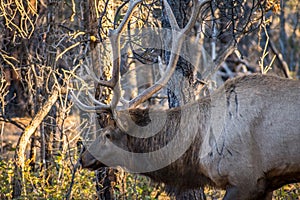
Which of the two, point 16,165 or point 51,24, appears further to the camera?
point 51,24

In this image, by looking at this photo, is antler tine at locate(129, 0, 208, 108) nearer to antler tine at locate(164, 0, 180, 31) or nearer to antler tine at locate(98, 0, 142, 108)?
antler tine at locate(164, 0, 180, 31)

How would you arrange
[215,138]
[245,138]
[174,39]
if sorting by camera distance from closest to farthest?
[245,138] < [215,138] < [174,39]

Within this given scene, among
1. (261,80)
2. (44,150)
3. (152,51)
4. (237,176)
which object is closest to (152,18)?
(152,51)

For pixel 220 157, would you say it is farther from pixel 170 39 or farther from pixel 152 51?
pixel 152 51

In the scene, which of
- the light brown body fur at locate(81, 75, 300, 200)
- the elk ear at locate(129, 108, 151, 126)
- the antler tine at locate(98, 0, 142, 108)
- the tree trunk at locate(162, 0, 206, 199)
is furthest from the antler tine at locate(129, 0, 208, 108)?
the tree trunk at locate(162, 0, 206, 199)

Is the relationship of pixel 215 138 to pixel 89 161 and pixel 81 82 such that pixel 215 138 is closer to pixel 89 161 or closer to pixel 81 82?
pixel 89 161

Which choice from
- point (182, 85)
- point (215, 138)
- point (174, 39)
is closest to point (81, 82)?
point (182, 85)

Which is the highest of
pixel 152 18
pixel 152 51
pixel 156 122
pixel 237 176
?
pixel 152 18

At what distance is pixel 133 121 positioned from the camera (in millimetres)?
6031

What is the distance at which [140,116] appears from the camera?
6039 mm

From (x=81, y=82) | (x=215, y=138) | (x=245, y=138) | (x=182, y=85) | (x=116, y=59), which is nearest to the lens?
(x=245, y=138)

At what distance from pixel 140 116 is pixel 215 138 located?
2.69ft

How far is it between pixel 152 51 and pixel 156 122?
5.57 feet

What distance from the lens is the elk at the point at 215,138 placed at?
545 cm
